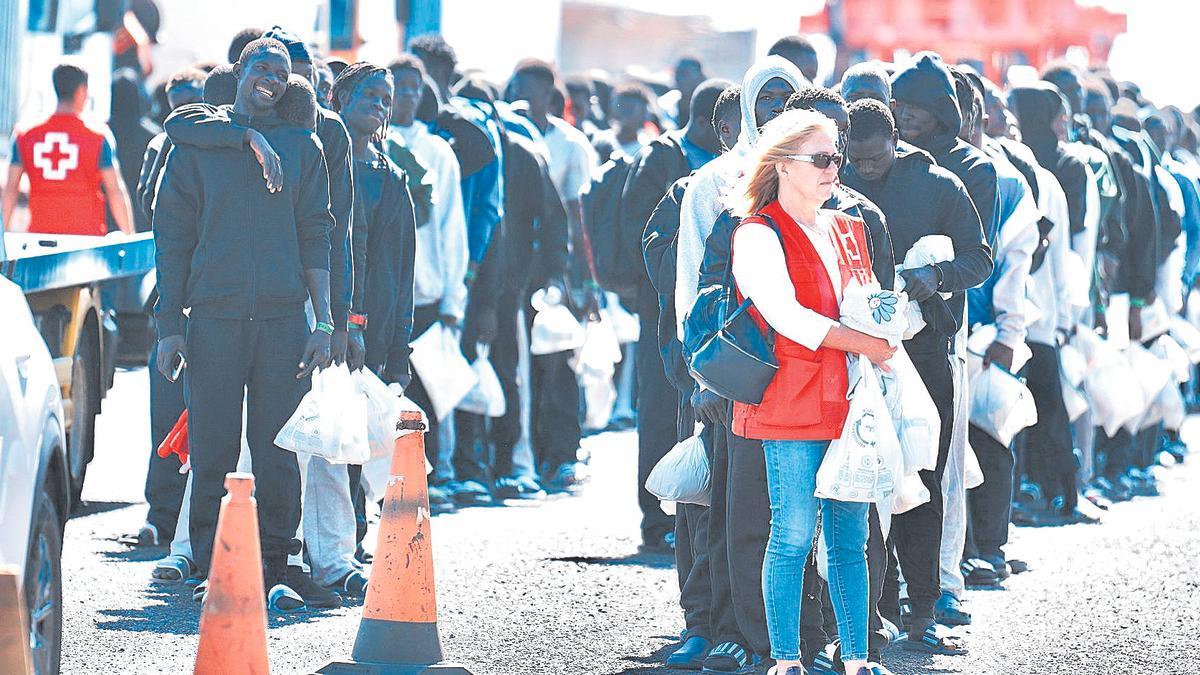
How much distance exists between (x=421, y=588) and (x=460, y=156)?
504 centimetres

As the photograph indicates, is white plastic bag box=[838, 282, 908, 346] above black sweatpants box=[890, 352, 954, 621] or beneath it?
above

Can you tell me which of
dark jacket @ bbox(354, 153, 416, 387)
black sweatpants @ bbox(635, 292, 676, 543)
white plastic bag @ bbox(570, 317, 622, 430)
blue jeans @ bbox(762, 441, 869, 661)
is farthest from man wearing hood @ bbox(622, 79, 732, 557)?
white plastic bag @ bbox(570, 317, 622, 430)

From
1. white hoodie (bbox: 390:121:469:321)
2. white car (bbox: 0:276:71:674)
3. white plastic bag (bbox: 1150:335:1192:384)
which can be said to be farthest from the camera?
white plastic bag (bbox: 1150:335:1192:384)

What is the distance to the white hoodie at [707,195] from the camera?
298 inches

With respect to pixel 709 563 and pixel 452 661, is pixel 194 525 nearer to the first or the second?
pixel 452 661

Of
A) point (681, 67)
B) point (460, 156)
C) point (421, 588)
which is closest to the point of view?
point (421, 588)

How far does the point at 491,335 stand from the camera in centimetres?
1198

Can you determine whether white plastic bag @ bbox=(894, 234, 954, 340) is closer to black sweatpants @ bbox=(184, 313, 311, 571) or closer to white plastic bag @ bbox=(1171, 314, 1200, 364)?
black sweatpants @ bbox=(184, 313, 311, 571)

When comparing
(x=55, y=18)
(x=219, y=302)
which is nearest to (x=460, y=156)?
(x=219, y=302)

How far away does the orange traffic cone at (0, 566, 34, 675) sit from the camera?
5090mm

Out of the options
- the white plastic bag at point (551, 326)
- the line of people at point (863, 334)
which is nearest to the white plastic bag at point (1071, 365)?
the line of people at point (863, 334)

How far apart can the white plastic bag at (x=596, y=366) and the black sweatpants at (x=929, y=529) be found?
5148mm

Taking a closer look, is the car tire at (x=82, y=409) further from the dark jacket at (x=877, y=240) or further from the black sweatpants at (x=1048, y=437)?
the dark jacket at (x=877, y=240)

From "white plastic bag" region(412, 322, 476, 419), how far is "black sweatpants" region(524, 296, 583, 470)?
6.07 ft
